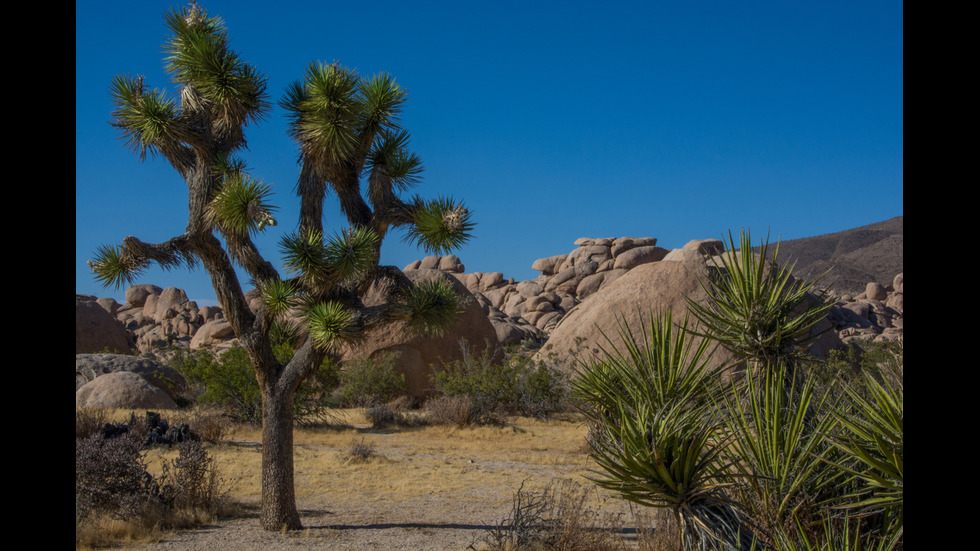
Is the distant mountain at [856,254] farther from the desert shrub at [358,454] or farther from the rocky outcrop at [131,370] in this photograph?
the desert shrub at [358,454]

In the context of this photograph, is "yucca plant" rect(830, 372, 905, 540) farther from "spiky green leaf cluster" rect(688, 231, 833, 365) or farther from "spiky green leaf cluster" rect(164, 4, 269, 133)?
"spiky green leaf cluster" rect(164, 4, 269, 133)

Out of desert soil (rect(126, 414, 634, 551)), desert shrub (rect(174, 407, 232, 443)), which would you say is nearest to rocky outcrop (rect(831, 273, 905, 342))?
desert soil (rect(126, 414, 634, 551))

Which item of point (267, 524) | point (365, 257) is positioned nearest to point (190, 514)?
point (267, 524)

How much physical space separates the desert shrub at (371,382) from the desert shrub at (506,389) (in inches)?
65.8

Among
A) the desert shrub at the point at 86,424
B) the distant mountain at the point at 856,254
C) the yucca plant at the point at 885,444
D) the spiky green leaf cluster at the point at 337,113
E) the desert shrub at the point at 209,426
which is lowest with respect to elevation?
the desert shrub at the point at 209,426

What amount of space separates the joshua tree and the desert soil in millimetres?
657

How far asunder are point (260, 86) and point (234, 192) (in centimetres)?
149

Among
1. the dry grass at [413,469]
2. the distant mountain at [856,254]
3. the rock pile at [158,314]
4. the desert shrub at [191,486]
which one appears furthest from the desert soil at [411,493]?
the distant mountain at [856,254]

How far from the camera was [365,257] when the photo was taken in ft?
20.8

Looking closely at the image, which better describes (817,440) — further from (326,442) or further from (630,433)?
(326,442)

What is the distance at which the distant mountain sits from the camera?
6825cm

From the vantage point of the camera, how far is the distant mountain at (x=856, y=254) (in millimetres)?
68250

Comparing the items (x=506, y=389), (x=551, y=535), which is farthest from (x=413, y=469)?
(x=506, y=389)
